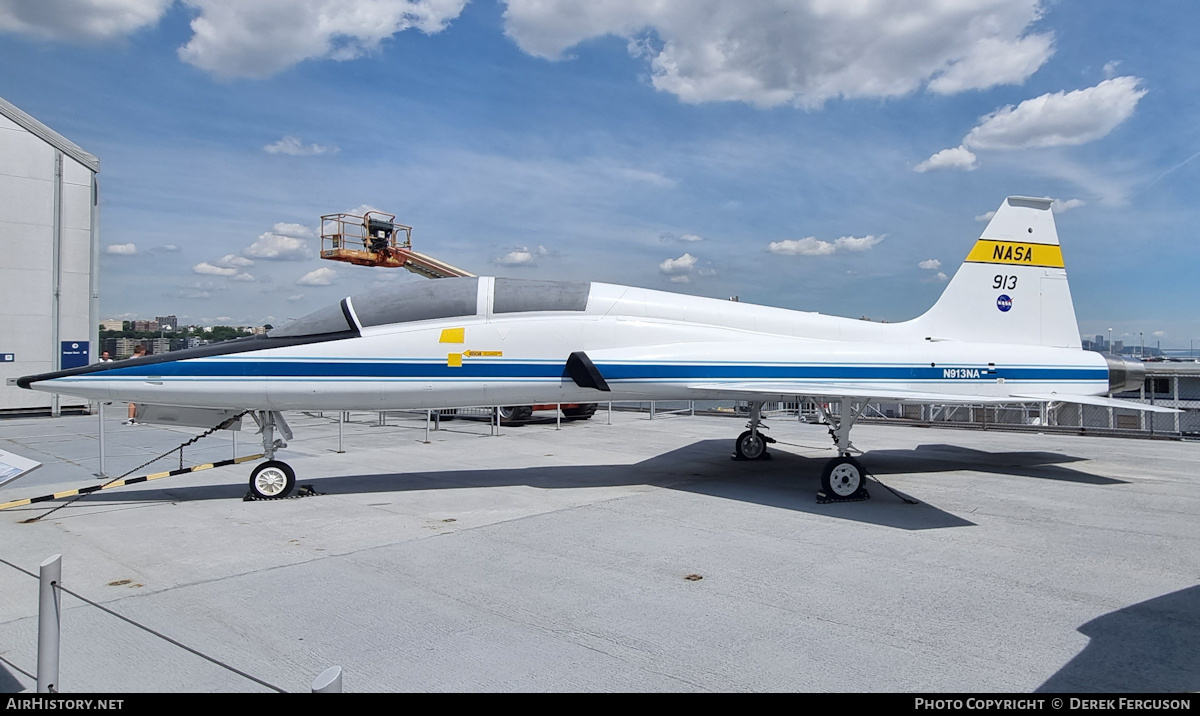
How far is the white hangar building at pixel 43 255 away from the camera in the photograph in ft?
75.2

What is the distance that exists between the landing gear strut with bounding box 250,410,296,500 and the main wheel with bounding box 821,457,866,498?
273 inches

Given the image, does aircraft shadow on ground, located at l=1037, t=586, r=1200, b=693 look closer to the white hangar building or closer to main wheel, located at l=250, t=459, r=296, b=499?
main wheel, located at l=250, t=459, r=296, b=499

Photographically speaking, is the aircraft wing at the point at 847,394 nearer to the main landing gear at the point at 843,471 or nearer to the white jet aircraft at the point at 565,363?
the white jet aircraft at the point at 565,363

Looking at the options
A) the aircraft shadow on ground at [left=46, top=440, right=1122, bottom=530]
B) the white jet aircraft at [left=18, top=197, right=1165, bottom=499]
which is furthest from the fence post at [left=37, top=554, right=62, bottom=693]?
the aircraft shadow on ground at [left=46, top=440, right=1122, bottom=530]

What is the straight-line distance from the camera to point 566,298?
963 centimetres

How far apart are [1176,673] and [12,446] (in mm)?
18911

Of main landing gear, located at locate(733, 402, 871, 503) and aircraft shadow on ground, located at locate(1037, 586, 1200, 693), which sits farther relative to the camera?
main landing gear, located at locate(733, 402, 871, 503)

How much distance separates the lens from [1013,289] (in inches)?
452

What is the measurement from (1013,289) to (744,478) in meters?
5.74

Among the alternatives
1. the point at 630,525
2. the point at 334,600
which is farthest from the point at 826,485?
the point at 334,600

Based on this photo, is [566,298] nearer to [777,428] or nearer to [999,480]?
[999,480]

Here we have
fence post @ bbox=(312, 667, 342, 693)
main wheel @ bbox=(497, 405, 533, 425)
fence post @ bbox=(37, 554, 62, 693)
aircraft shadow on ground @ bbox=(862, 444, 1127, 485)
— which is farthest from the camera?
main wheel @ bbox=(497, 405, 533, 425)

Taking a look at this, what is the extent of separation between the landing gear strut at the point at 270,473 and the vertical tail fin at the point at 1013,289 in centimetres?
991

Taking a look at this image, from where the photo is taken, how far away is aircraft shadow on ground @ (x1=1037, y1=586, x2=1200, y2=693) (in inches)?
147
